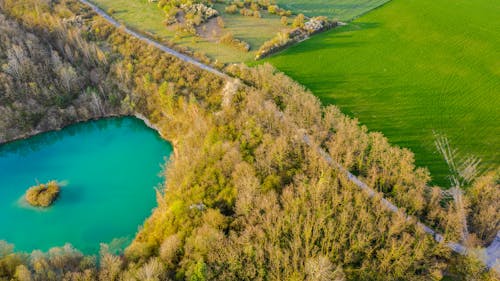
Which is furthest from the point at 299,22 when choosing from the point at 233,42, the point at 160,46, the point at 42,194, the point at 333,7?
the point at 42,194

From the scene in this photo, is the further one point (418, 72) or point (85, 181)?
point (418, 72)

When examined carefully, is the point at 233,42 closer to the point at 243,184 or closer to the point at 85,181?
the point at 85,181

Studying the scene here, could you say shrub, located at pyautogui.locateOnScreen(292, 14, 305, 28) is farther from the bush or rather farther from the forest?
the forest

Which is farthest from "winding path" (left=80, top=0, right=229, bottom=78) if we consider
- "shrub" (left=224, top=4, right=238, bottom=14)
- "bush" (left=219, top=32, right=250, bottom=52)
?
"shrub" (left=224, top=4, right=238, bottom=14)

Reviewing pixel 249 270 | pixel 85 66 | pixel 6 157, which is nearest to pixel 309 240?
pixel 249 270

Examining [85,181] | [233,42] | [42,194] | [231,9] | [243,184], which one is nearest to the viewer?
[243,184]
